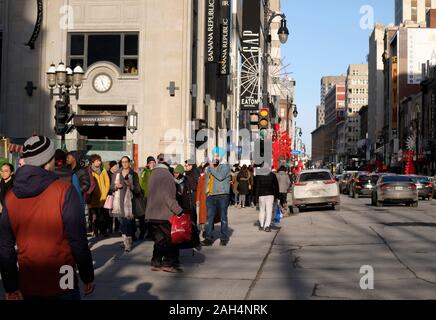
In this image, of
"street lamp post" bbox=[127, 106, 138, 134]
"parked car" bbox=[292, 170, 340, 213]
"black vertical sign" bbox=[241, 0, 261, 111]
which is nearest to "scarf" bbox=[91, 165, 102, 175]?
"parked car" bbox=[292, 170, 340, 213]

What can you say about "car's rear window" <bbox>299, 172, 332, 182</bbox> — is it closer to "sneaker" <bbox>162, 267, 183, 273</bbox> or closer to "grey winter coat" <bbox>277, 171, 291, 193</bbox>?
"grey winter coat" <bbox>277, 171, 291, 193</bbox>

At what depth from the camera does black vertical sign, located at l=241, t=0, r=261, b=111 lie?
159 ft

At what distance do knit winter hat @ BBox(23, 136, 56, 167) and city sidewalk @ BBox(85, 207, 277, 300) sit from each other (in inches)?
164

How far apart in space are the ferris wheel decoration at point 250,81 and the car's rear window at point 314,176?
2166cm

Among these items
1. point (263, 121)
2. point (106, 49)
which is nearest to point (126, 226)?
point (263, 121)

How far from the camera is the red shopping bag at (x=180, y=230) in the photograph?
34.9ft

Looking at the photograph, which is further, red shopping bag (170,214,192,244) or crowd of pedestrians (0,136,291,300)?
red shopping bag (170,214,192,244)

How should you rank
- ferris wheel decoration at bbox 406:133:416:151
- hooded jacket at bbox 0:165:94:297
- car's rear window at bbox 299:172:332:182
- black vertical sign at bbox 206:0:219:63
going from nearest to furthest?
Answer: 1. hooded jacket at bbox 0:165:94:297
2. car's rear window at bbox 299:172:332:182
3. black vertical sign at bbox 206:0:219:63
4. ferris wheel decoration at bbox 406:133:416:151

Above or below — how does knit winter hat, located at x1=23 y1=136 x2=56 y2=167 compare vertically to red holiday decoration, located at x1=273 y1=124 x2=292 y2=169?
below

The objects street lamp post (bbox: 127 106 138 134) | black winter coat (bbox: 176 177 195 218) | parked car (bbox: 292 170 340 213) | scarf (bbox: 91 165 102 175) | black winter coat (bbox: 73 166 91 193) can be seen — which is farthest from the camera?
street lamp post (bbox: 127 106 138 134)

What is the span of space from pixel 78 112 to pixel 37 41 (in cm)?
385

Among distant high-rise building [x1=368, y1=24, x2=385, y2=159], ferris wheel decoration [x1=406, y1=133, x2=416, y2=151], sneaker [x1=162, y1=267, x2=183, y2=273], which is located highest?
distant high-rise building [x1=368, y1=24, x2=385, y2=159]

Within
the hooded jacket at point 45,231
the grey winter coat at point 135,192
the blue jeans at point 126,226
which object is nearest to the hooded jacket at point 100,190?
the grey winter coat at point 135,192

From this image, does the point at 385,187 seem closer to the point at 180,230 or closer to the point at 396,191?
the point at 396,191
